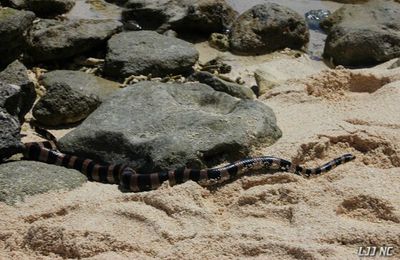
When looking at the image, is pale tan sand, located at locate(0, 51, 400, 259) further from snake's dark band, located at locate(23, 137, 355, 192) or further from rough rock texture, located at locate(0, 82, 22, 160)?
rough rock texture, located at locate(0, 82, 22, 160)

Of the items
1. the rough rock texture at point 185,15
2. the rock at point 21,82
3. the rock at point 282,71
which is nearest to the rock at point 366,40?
the rock at point 282,71

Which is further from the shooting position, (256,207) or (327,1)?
(327,1)

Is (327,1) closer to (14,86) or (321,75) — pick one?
(321,75)

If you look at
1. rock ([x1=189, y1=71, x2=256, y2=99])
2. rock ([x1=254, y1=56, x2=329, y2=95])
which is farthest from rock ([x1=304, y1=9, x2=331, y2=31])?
rock ([x1=189, y1=71, x2=256, y2=99])

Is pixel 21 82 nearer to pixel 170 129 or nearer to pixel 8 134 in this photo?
pixel 8 134

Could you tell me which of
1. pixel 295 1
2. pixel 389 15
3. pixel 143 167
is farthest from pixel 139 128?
pixel 295 1

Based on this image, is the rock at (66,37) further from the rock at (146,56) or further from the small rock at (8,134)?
the small rock at (8,134)
